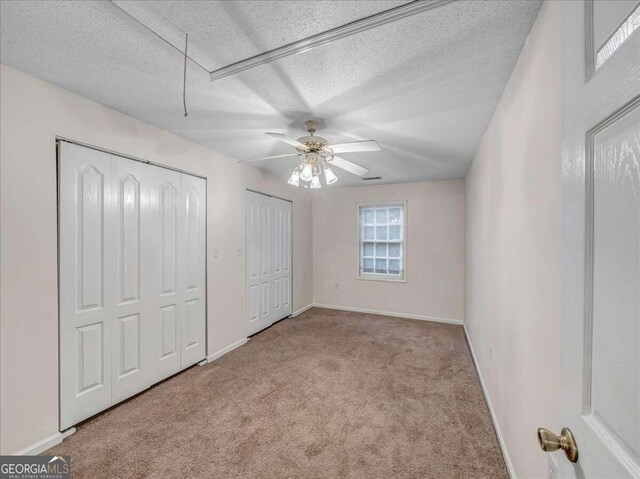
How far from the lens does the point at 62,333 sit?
1900 millimetres

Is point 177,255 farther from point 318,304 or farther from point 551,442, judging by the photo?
point 318,304

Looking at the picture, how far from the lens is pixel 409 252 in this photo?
15.7 ft

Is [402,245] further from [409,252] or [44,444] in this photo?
[44,444]

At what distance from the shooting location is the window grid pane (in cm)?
491

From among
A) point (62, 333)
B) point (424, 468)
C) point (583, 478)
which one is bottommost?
point (424, 468)

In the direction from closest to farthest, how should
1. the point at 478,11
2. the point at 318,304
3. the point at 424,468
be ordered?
the point at 478,11
the point at 424,468
the point at 318,304

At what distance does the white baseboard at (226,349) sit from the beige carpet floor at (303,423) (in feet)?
0.25

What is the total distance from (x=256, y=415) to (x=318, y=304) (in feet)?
11.0

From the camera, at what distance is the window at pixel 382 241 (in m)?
4.89

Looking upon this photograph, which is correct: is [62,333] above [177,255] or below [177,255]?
below

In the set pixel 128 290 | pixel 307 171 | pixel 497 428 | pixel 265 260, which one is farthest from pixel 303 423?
Result: pixel 265 260

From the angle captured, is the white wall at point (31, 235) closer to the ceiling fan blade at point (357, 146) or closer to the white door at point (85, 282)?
the white door at point (85, 282)

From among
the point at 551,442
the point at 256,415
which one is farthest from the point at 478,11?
the point at 256,415

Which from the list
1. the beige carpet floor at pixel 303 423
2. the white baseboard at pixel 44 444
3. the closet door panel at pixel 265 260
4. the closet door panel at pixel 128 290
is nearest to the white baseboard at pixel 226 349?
the beige carpet floor at pixel 303 423
